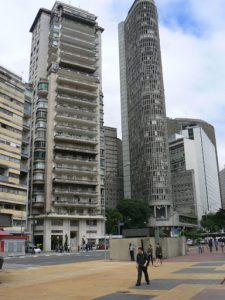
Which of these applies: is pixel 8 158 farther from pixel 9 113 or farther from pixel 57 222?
pixel 57 222

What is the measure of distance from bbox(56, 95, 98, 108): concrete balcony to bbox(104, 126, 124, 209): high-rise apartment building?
6611 centimetres

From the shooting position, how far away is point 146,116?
396 ft

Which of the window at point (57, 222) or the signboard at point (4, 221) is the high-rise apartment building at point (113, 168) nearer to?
the window at point (57, 222)

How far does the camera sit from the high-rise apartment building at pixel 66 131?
7488cm

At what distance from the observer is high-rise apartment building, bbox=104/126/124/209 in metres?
160

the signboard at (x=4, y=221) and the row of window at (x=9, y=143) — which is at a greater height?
the row of window at (x=9, y=143)

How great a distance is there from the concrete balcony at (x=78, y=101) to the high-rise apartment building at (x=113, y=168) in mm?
66108

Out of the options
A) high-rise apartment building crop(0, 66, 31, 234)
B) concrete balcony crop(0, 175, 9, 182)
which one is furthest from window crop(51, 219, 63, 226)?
concrete balcony crop(0, 175, 9, 182)

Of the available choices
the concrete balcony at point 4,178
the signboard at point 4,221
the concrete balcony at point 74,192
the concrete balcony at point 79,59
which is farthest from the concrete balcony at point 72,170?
the signboard at point 4,221

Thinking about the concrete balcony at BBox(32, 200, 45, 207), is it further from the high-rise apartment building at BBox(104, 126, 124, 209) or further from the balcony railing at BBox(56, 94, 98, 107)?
the high-rise apartment building at BBox(104, 126, 124, 209)

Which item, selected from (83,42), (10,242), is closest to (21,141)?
(10,242)

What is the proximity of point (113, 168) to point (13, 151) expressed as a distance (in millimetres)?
99264

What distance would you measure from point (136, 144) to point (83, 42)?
48.3 m

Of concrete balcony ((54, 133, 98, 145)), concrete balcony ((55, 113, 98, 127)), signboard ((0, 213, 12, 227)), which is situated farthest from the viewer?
concrete balcony ((55, 113, 98, 127))
